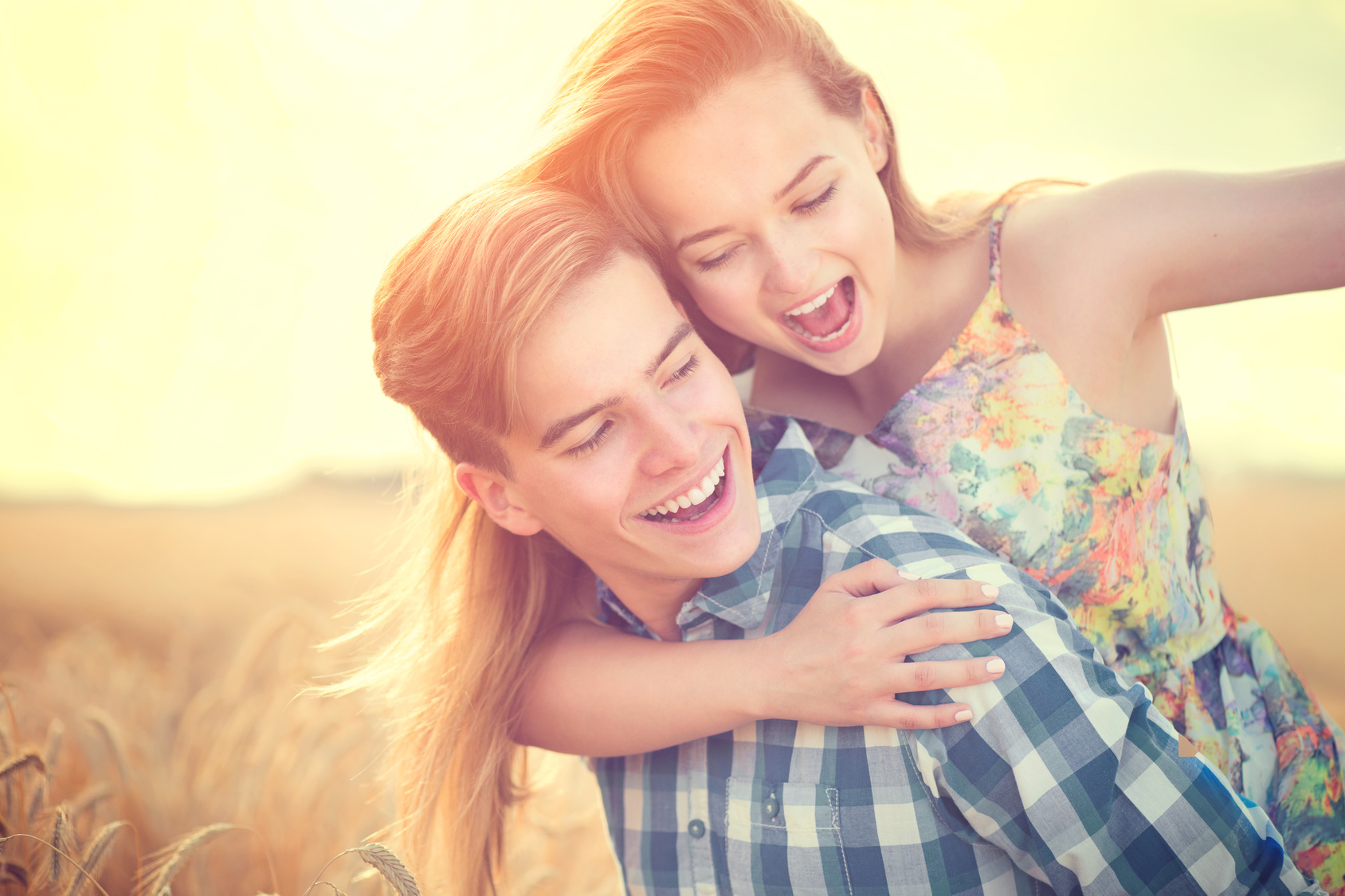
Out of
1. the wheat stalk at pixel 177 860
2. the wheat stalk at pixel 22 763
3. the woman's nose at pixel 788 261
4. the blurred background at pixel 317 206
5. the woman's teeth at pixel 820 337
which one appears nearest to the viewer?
the wheat stalk at pixel 177 860

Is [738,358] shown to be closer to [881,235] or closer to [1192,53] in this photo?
[881,235]

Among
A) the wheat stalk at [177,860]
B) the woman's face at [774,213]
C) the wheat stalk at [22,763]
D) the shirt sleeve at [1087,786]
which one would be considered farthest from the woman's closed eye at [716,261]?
the wheat stalk at [22,763]

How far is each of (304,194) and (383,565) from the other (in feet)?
6.63

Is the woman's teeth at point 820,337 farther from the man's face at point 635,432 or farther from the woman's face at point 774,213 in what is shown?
the man's face at point 635,432

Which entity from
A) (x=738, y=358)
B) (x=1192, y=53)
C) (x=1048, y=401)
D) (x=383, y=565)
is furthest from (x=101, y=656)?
(x=1192, y=53)

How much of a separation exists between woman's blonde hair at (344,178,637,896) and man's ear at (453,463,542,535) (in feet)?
0.17

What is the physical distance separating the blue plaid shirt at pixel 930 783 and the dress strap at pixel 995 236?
2.84 feet

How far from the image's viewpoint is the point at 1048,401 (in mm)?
2352

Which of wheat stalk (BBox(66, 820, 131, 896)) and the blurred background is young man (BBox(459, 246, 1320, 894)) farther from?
wheat stalk (BBox(66, 820, 131, 896))

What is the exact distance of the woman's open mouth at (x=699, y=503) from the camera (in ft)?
6.48

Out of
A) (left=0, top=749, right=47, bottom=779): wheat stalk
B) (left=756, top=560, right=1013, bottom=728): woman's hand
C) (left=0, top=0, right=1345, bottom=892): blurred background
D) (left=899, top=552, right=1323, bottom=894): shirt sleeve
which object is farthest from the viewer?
(left=0, top=0, right=1345, bottom=892): blurred background

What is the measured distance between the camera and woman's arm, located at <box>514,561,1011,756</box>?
1631 millimetres

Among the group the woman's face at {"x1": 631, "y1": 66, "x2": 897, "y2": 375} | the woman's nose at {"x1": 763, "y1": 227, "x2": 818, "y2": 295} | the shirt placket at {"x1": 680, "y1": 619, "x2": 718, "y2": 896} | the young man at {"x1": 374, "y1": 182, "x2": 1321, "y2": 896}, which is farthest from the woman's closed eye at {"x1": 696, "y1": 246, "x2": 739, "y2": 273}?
the shirt placket at {"x1": 680, "y1": 619, "x2": 718, "y2": 896}

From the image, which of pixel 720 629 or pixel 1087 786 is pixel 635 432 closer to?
pixel 720 629
